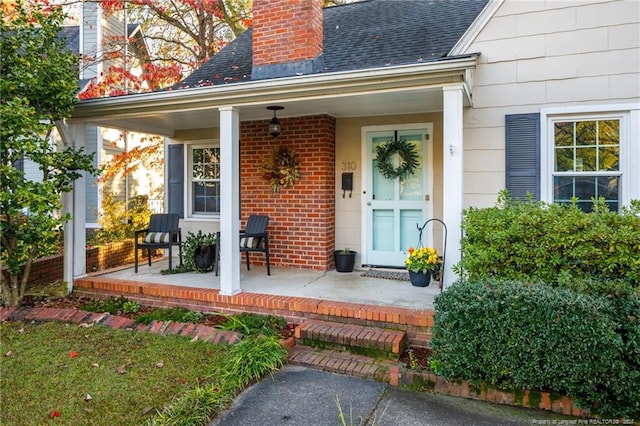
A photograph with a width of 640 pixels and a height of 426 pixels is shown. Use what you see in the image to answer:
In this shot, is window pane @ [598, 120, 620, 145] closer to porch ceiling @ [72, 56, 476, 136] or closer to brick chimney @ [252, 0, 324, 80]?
porch ceiling @ [72, 56, 476, 136]

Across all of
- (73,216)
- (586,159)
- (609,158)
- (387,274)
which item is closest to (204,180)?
(73,216)

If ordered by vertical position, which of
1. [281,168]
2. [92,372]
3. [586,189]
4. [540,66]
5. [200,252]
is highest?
[540,66]

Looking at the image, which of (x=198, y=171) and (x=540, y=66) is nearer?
(x=540, y=66)

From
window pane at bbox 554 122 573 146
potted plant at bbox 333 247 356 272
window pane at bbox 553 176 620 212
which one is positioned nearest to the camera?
window pane at bbox 553 176 620 212

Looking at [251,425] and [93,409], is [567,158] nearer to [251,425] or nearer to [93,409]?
[251,425]

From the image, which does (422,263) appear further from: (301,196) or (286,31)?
(286,31)

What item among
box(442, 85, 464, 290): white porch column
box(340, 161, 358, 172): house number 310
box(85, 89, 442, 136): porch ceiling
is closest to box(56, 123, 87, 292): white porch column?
box(85, 89, 442, 136): porch ceiling

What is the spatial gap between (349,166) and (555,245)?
11.3ft

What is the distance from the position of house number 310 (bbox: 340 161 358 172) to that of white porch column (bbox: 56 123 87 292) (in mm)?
3484

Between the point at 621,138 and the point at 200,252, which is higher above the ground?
the point at 621,138

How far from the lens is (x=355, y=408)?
292 centimetres

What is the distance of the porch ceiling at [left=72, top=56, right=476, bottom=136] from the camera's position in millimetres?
3842

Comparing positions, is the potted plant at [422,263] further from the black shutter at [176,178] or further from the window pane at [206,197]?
the black shutter at [176,178]

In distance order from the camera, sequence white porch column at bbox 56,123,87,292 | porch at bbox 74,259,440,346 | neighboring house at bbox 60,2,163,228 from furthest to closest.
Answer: neighboring house at bbox 60,2,163,228 → white porch column at bbox 56,123,87,292 → porch at bbox 74,259,440,346
